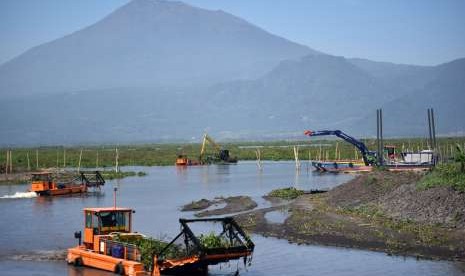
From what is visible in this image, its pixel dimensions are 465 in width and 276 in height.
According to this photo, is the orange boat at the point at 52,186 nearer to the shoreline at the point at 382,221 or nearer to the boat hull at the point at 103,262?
the shoreline at the point at 382,221

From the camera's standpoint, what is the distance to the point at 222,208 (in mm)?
52281

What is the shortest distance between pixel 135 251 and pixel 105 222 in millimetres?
3308

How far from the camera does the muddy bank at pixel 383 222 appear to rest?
113 ft

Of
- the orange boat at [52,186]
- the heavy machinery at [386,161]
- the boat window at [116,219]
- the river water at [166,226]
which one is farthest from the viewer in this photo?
the heavy machinery at [386,161]

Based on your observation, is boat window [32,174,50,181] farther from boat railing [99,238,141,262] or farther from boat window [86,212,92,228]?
boat railing [99,238,141,262]

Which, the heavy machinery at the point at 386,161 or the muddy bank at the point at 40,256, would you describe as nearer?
the muddy bank at the point at 40,256

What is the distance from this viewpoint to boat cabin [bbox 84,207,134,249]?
107 feet

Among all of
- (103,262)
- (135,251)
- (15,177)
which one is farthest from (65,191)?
(135,251)

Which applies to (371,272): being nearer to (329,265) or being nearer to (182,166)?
(329,265)

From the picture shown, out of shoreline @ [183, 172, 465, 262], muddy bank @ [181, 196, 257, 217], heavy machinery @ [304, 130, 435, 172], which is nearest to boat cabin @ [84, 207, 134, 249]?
shoreline @ [183, 172, 465, 262]

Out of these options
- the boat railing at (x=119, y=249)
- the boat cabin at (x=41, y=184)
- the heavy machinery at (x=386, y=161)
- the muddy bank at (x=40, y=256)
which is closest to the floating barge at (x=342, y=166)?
the heavy machinery at (x=386, y=161)

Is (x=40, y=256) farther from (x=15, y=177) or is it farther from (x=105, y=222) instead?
(x=15, y=177)

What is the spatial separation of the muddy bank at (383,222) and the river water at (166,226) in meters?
1.23

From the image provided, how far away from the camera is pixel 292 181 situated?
7738cm
